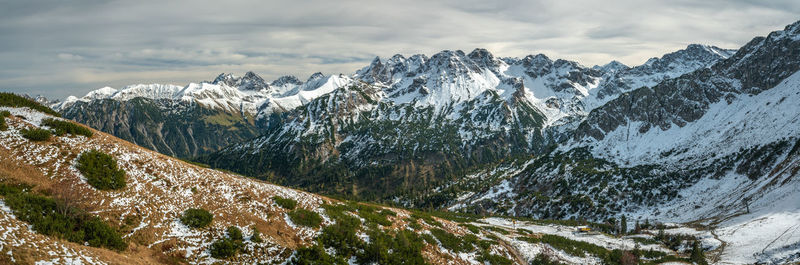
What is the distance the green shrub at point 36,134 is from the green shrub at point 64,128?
0.84 meters

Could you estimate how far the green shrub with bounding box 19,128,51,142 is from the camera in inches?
986

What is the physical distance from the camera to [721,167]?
132m

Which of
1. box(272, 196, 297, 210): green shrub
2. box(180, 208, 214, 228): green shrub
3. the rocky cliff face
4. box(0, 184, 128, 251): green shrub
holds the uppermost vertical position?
box(0, 184, 128, 251): green shrub

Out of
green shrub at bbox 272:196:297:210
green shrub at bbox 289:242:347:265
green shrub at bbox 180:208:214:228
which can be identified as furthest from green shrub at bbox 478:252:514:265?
green shrub at bbox 180:208:214:228

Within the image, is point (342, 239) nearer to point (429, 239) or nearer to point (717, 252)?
point (429, 239)

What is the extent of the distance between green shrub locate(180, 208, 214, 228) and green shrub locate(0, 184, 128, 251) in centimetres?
371

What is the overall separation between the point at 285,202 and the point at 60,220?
44.4 feet

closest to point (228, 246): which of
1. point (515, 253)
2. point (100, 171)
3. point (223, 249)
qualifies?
point (223, 249)

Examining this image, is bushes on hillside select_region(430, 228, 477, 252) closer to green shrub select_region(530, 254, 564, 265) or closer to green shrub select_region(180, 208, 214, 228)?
green shrub select_region(530, 254, 564, 265)

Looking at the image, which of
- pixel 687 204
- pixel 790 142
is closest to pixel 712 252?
pixel 687 204

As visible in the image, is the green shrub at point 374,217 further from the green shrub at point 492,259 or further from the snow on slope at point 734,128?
the snow on slope at point 734,128

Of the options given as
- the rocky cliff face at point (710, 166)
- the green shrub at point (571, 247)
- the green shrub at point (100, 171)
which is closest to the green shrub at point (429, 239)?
the green shrub at point (571, 247)

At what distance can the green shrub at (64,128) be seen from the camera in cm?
2668

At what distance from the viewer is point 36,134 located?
2520cm
